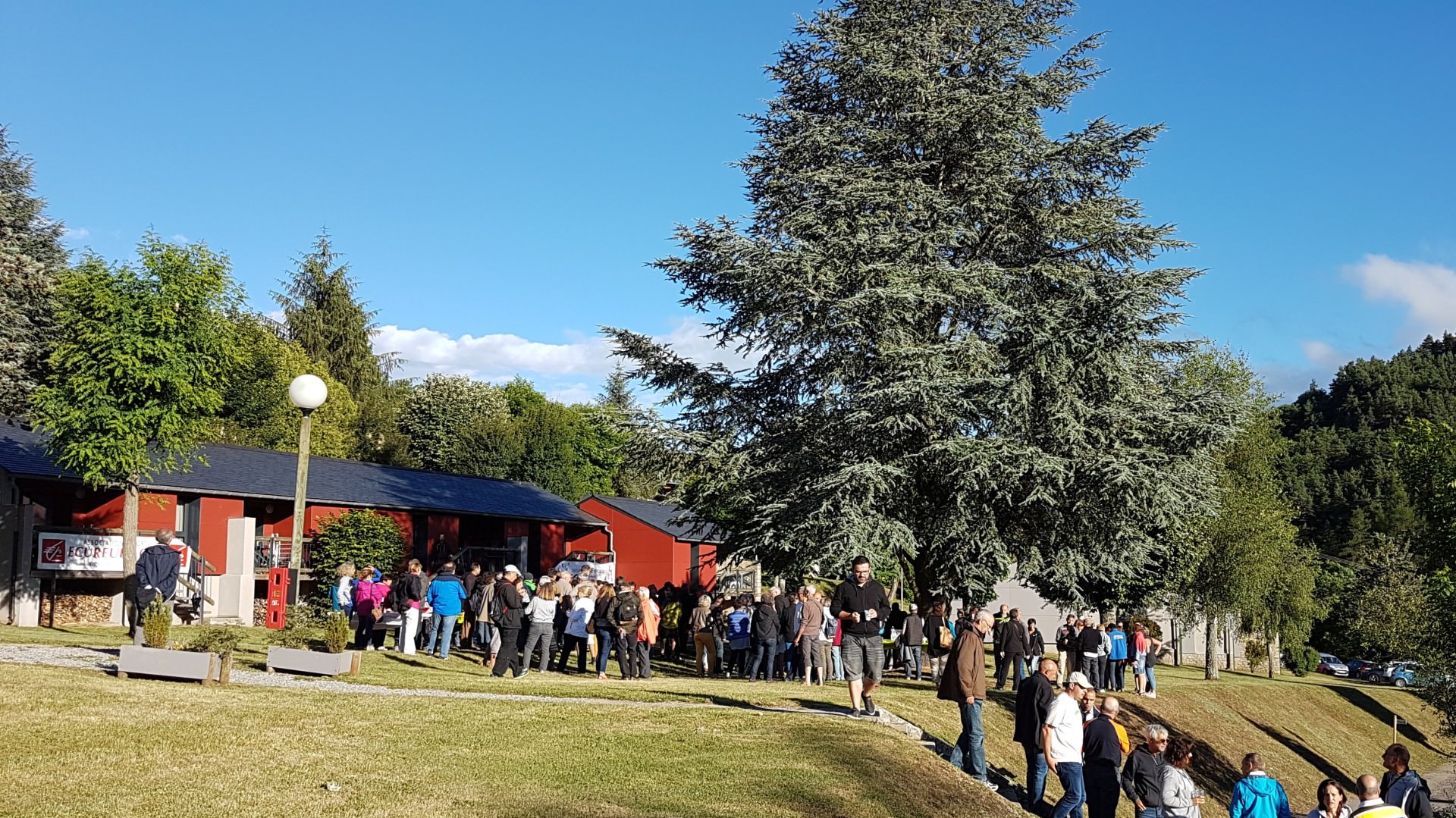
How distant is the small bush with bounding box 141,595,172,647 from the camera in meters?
15.5

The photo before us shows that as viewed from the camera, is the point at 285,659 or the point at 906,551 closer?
the point at 285,659

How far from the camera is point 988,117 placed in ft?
78.8

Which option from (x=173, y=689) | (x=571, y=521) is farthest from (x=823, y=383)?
(x=571, y=521)

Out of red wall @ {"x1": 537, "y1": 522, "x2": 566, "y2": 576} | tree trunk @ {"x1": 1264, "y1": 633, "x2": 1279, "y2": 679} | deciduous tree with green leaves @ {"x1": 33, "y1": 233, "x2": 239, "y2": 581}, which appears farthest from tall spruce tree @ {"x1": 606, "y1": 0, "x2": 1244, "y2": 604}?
tree trunk @ {"x1": 1264, "y1": 633, "x2": 1279, "y2": 679}

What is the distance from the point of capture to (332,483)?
3444 cm

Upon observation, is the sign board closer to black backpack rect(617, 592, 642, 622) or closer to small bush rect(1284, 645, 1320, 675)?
black backpack rect(617, 592, 642, 622)

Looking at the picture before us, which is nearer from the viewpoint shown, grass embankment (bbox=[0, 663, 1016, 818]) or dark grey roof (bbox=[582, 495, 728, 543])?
grass embankment (bbox=[0, 663, 1016, 818])

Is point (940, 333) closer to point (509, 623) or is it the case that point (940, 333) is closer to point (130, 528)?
point (509, 623)

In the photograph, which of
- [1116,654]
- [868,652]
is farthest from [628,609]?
[1116,654]

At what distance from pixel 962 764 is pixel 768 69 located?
663 inches

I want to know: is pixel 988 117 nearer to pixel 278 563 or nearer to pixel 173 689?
pixel 173 689

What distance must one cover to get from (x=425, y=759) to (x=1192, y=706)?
81.6 feet

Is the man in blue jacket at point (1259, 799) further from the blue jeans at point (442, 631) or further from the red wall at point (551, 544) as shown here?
the red wall at point (551, 544)

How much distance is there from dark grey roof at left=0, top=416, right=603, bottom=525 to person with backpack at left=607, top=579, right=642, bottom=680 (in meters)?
10.2
